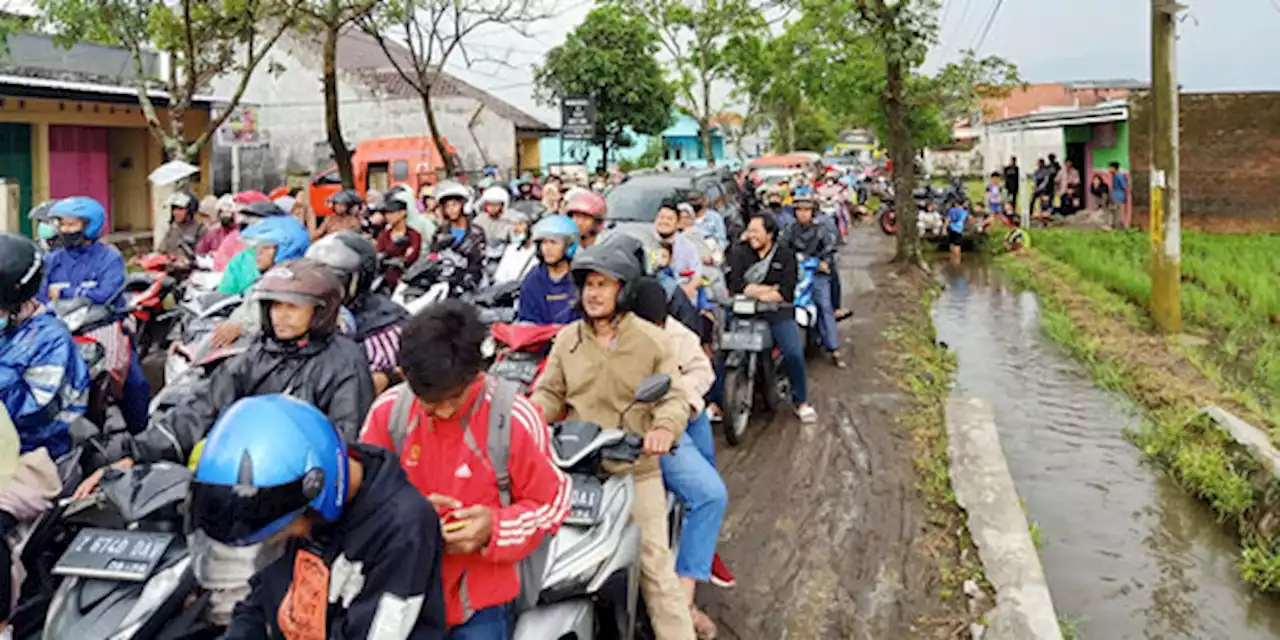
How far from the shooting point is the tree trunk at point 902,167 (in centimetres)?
1591

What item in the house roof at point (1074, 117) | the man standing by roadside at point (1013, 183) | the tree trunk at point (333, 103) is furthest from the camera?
the man standing by roadside at point (1013, 183)

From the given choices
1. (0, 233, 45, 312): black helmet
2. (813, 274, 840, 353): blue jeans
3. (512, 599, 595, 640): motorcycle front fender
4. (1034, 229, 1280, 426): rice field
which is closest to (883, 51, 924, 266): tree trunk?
(1034, 229, 1280, 426): rice field

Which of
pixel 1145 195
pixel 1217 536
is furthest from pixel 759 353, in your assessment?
pixel 1145 195

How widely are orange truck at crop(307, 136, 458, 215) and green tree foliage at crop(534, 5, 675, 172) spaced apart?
24.3ft

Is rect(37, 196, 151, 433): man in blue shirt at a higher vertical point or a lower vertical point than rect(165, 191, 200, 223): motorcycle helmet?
lower

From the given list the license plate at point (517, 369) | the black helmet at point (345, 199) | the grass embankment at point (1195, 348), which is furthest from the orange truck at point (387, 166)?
the license plate at point (517, 369)

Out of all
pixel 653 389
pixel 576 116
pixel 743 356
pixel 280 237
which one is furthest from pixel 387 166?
pixel 653 389

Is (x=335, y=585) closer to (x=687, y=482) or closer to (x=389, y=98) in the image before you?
(x=687, y=482)

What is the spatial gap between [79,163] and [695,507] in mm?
19433

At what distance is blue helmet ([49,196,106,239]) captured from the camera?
5801 mm

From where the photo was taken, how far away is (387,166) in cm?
2244

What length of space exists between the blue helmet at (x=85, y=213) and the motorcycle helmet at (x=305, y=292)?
116 inches

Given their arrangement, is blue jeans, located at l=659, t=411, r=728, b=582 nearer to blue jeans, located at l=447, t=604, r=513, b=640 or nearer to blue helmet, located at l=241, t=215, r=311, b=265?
blue jeans, located at l=447, t=604, r=513, b=640

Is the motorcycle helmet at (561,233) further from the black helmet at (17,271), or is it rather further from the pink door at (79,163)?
the pink door at (79,163)
